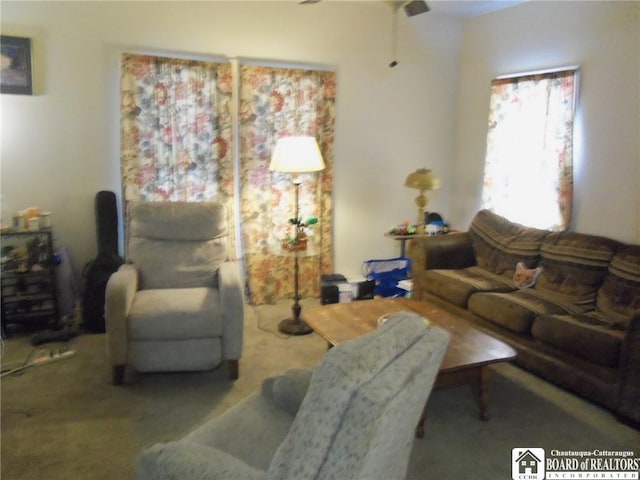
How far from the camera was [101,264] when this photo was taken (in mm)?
3463

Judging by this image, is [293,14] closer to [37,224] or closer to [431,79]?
[431,79]

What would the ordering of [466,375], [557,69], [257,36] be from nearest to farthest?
1. [466,375]
2. [557,69]
3. [257,36]

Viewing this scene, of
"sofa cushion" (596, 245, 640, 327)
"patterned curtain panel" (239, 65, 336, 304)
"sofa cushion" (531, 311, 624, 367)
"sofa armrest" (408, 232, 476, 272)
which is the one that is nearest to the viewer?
"sofa cushion" (531, 311, 624, 367)

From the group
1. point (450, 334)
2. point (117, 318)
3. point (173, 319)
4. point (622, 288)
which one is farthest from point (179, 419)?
point (622, 288)

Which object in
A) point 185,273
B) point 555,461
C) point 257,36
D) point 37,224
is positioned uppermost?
point 257,36

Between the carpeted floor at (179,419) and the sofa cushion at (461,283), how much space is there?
1.85ft

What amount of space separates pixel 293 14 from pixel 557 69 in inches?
85.4

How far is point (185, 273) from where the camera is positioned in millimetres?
3172

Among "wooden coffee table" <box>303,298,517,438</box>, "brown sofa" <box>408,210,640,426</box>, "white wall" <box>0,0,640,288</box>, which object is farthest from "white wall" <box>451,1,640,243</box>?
"wooden coffee table" <box>303,298,517,438</box>

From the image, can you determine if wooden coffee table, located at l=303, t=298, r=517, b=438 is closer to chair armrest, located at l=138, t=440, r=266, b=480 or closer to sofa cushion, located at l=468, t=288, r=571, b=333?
sofa cushion, located at l=468, t=288, r=571, b=333

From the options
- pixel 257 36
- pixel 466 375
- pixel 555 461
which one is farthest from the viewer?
pixel 257 36

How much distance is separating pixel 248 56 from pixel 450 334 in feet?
9.15

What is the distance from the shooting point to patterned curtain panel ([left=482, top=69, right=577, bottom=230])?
364 cm

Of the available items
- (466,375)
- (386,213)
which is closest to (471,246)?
(386,213)
